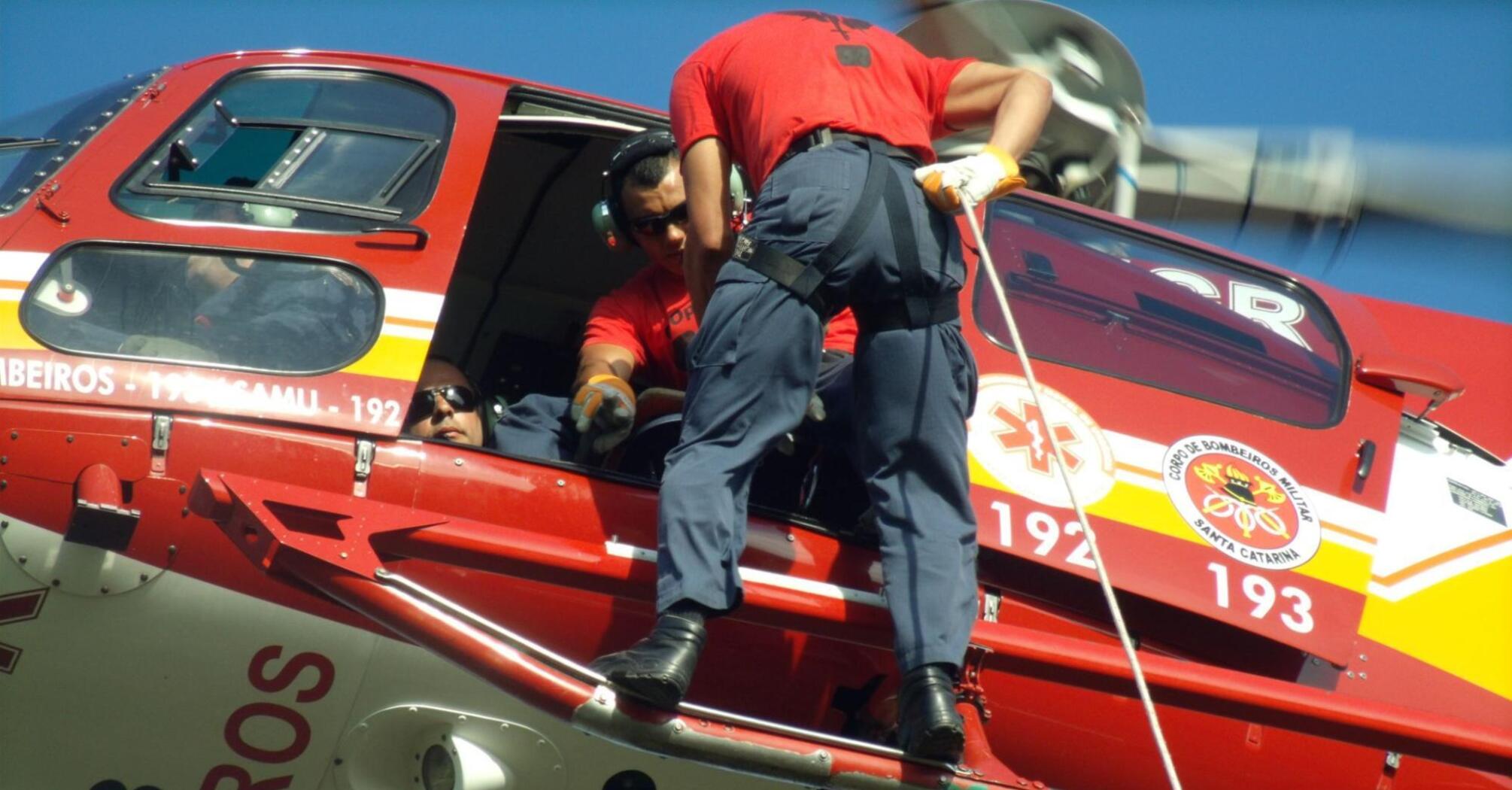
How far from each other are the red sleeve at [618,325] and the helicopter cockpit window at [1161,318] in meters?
0.98

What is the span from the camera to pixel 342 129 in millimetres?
4281

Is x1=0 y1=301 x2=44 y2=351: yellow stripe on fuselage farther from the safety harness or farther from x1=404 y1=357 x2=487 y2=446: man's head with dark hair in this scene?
the safety harness

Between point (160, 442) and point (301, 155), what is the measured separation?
1.04 metres

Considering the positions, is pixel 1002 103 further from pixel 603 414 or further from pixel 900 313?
pixel 603 414

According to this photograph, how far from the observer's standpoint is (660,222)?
14.3ft

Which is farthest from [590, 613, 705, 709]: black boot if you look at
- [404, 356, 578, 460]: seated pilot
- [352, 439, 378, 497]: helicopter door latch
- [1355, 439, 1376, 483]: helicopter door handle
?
[1355, 439, 1376, 483]: helicopter door handle

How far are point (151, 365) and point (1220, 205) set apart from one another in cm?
415

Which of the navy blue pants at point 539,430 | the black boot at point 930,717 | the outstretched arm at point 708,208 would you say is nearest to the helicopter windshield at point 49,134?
the navy blue pants at point 539,430

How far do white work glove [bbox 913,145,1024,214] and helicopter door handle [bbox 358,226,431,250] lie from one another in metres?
1.24

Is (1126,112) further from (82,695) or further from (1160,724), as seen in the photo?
A: (82,695)

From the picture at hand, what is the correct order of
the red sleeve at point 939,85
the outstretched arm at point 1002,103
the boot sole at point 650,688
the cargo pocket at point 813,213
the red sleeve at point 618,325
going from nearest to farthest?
1. the boot sole at point 650,688
2. the cargo pocket at point 813,213
3. the outstretched arm at point 1002,103
4. the red sleeve at point 939,85
5. the red sleeve at point 618,325

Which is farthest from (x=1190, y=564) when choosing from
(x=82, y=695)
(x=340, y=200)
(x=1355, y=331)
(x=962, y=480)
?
(x=82, y=695)

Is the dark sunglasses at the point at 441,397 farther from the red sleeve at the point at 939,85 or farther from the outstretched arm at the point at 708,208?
the red sleeve at the point at 939,85

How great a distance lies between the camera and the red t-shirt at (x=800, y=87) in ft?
11.5
